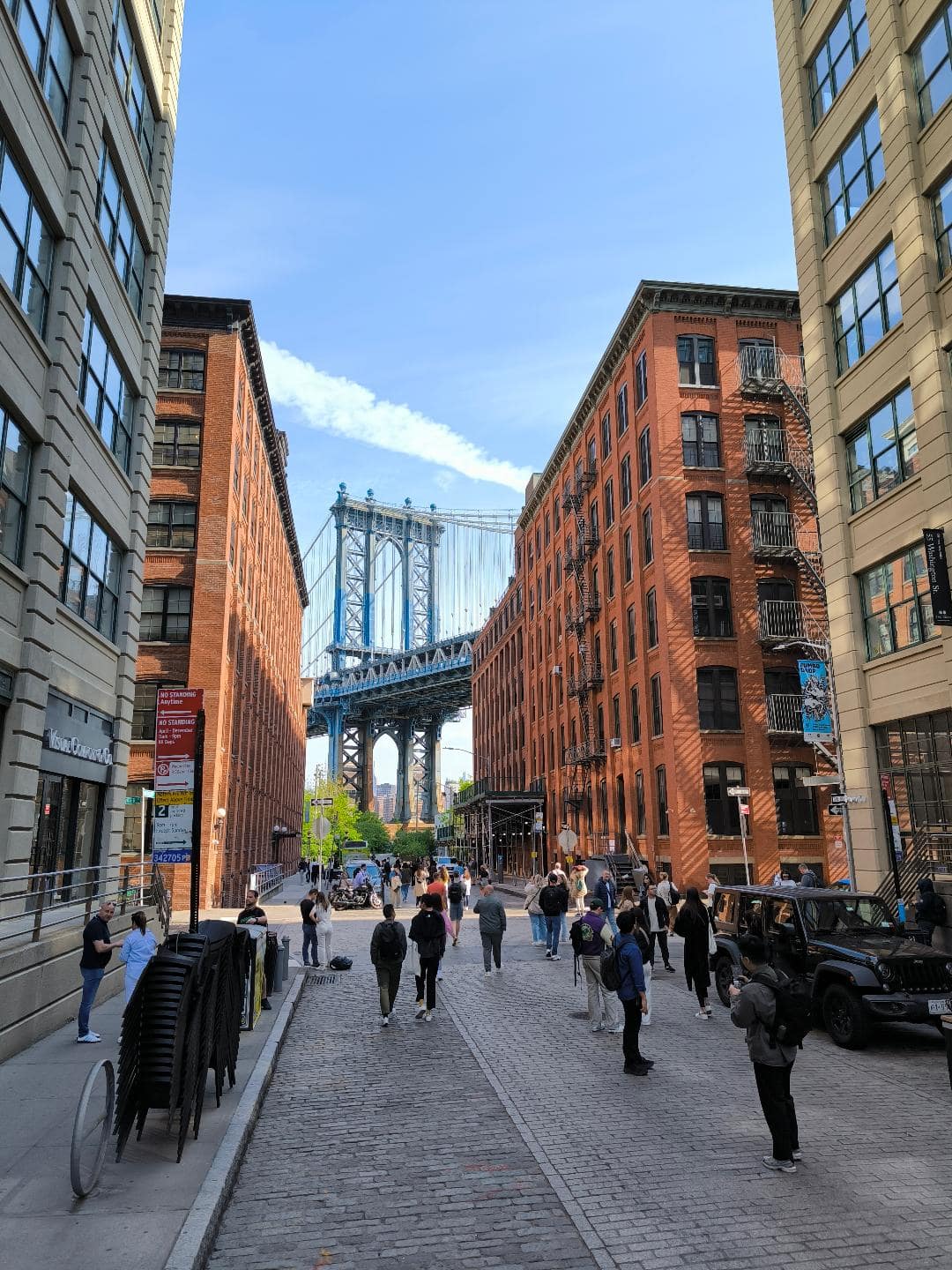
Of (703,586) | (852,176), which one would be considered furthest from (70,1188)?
(703,586)

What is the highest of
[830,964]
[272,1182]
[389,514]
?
[389,514]

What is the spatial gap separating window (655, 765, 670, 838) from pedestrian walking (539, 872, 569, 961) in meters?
15.8

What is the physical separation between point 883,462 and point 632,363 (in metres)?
22.1

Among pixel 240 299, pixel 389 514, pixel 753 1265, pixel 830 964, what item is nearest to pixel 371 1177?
pixel 753 1265

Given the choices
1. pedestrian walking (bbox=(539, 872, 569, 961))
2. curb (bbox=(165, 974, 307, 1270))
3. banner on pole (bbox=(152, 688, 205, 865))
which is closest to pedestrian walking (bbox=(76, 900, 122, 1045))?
banner on pole (bbox=(152, 688, 205, 865))

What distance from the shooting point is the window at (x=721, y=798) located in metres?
33.8

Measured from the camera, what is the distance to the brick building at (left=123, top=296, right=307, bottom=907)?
34.8 m

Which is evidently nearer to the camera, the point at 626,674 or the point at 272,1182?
the point at 272,1182

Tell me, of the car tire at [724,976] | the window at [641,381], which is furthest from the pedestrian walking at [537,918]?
the window at [641,381]

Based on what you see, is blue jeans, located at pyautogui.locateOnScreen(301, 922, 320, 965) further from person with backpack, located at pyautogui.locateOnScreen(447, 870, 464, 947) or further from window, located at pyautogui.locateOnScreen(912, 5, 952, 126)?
window, located at pyautogui.locateOnScreen(912, 5, 952, 126)

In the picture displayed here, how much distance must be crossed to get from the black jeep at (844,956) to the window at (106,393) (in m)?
14.4

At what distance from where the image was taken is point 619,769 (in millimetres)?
40938

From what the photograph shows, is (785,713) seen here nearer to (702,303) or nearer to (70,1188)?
(702,303)

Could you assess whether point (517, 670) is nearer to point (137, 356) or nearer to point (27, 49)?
point (137, 356)
